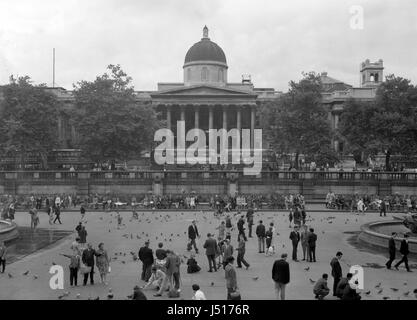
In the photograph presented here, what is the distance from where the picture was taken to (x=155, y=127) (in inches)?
2537

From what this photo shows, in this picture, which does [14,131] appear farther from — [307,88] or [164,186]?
[307,88]

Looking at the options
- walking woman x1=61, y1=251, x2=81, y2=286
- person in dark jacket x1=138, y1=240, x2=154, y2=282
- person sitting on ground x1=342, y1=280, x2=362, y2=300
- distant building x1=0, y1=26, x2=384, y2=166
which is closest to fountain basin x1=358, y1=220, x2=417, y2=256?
person sitting on ground x1=342, y1=280, x2=362, y2=300

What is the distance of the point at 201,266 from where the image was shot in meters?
20.6

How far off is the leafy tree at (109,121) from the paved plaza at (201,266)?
24.5 m

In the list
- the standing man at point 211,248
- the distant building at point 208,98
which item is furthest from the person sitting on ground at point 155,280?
the distant building at point 208,98

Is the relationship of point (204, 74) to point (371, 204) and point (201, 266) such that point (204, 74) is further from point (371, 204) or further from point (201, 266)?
point (201, 266)

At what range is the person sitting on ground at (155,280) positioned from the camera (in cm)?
1658

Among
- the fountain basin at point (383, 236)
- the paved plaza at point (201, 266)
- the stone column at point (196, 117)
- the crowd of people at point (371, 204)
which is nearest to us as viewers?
the paved plaza at point (201, 266)

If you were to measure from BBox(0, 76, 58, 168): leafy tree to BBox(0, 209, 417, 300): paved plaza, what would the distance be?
2917 centimetres

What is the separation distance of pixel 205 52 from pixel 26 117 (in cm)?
4592

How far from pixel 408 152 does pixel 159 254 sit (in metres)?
47.4

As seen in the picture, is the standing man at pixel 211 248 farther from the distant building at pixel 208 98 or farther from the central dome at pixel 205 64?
the central dome at pixel 205 64

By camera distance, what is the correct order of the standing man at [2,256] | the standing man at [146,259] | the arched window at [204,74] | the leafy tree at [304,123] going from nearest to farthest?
the standing man at [146,259], the standing man at [2,256], the leafy tree at [304,123], the arched window at [204,74]
